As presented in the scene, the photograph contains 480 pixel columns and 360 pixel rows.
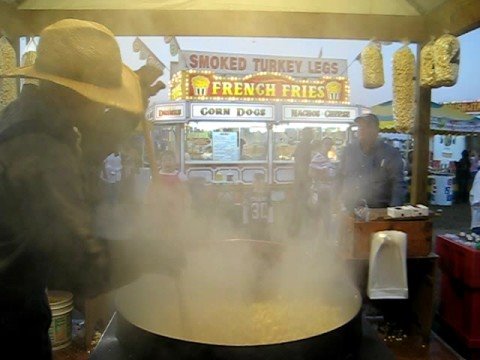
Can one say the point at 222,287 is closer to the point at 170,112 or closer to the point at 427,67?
the point at 427,67

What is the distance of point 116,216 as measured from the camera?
2.68 m

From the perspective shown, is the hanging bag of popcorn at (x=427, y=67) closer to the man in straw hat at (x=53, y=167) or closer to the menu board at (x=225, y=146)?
the man in straw hat at (x=53, y=167)

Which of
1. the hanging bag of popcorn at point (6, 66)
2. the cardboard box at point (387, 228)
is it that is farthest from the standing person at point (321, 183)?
the hanging bag of popcorn at point (6, 66)

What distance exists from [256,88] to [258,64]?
1.26 meters

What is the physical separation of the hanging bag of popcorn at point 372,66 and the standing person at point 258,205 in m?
5.21

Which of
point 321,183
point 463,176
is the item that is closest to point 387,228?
point 321,183

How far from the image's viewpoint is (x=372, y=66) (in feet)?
10.0

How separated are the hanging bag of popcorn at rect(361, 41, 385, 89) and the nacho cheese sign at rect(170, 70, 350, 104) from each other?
224 inches

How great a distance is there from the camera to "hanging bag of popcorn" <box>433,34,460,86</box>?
2.74m

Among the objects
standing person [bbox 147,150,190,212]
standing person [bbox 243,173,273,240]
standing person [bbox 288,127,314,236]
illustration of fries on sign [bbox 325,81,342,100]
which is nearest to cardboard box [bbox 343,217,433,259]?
standing person [bbox 147,150,190,212]

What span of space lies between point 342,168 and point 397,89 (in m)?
1.38

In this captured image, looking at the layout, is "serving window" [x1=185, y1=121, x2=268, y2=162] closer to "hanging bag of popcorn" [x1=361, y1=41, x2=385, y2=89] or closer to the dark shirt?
the dark shirt

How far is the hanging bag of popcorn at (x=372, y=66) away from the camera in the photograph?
9.89 ft

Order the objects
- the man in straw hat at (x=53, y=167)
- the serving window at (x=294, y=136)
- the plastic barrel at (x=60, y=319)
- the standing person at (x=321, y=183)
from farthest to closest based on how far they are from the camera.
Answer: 1. the serving window at (x=294, y=136)
2. the standing person at (x=321, y=183)
3. the plastic barrel at (x=60, y=319)
4. the man in straw hat at (x=53, y=167)
